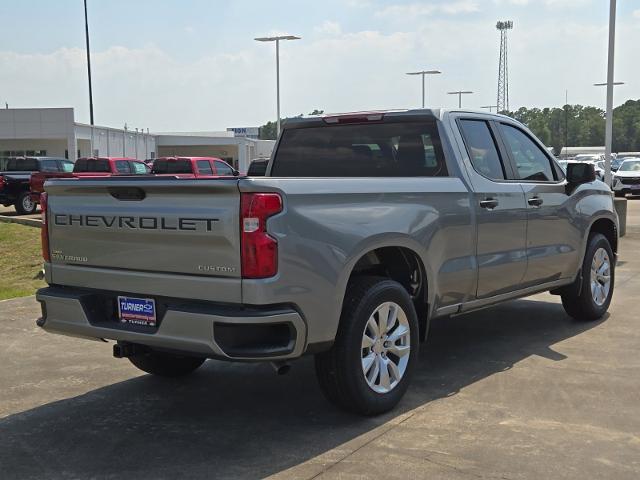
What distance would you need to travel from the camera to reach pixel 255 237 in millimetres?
3848

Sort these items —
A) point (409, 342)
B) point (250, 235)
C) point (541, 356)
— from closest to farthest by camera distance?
point (250, 235)
point (409, 342)
point (541, 356)

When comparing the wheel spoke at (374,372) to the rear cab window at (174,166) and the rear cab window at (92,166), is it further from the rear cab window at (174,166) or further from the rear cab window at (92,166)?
the rear cab window at (92,166)

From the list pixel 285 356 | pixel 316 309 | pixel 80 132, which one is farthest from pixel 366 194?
pixel 80 132

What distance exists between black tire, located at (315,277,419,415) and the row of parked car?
17534mm

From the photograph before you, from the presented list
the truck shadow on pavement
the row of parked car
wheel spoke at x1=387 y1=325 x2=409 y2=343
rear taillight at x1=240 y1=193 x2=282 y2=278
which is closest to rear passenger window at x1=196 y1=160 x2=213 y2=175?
the row of parked car

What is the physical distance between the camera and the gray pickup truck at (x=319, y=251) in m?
3.92

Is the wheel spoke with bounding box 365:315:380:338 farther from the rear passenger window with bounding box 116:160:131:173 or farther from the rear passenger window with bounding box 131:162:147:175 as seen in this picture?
the rear passenger window with bounding box 131:162:147:175

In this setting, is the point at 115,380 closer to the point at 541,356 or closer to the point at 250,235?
the point at 250,235

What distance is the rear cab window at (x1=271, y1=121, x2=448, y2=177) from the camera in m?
5.52

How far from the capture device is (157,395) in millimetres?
5184

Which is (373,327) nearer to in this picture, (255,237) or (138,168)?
(255,237)

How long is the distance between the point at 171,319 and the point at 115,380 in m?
1.80

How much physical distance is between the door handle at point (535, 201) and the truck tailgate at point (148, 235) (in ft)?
10.1

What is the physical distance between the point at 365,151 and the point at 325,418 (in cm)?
214
